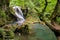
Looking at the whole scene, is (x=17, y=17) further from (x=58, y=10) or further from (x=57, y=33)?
(x=57, y=33)

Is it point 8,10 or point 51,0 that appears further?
point 8,10

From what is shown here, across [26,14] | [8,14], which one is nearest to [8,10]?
[8,14]

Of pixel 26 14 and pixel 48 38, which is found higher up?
pixel 48 38

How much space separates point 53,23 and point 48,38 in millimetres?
1876

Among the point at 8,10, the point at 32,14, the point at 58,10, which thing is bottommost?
the point at 32,14

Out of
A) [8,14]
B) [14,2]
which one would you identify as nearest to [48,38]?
[8,14]

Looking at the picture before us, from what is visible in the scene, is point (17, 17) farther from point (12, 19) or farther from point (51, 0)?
point (51, 0)

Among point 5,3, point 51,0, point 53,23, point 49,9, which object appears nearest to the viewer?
point 53,23

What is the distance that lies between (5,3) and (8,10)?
3.21 ft

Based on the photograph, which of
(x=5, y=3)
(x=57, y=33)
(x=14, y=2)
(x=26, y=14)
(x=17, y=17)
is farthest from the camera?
(x=14, y=2)

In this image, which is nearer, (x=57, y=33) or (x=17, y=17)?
(x=57, y=33)

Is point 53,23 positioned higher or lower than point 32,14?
higher

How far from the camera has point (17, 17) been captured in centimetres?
2492

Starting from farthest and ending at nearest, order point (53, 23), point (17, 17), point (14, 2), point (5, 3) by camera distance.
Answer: point (14, 2) < point (17, 17) < point (5, 3) < point (53, 23)
